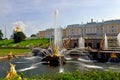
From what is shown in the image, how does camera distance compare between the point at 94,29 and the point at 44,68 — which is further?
the point at 94,29

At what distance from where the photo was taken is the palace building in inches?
2904

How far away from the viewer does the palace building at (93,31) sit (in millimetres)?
73756

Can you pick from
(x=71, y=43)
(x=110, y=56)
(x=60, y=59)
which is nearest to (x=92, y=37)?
(x=71, y=43)

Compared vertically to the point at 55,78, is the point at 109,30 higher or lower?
higher

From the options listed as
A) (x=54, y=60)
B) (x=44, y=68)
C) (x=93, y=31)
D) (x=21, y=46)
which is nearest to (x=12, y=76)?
(x=44, y=68)

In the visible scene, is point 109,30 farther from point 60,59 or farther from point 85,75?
point 85,75

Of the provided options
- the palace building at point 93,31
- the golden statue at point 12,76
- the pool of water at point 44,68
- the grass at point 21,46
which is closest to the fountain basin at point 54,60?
the pool of water at point 44,68

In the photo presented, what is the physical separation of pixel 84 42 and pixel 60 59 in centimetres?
4283

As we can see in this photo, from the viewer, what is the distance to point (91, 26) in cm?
8988

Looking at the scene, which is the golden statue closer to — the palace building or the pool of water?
the pool of water

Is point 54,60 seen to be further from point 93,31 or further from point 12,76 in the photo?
point 93,31

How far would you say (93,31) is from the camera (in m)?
90.1

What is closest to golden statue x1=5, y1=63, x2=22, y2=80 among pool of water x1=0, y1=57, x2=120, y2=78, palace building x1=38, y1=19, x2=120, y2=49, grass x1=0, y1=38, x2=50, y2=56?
pool of water x1=0, y1=57, x2=120, y2=78

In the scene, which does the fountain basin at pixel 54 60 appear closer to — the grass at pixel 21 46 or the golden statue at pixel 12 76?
the golden statue at pixel 12 76
